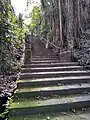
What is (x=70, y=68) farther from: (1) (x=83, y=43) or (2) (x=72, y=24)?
(2) (x=72, y=24)

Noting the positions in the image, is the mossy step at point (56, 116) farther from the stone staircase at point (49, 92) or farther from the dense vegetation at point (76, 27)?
the dense vegetation at point (76, 27)

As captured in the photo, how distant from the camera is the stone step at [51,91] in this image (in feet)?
11.7

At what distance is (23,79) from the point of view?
430cm

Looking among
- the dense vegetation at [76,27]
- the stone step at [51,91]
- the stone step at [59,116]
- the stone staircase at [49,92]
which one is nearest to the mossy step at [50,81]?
the stone staircase at [49,92]

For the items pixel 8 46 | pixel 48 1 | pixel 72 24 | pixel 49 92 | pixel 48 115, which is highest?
pixel 48 1

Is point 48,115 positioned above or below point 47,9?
below

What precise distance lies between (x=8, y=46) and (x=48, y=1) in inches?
308

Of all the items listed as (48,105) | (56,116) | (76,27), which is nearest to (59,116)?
(56,116)

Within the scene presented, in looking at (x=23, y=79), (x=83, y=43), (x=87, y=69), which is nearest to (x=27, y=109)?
(x=23, y=79)

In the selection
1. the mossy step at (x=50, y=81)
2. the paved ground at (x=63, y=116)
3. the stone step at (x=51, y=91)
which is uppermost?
the mossy step at (x=50, y=81)

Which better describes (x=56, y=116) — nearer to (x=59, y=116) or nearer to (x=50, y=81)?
(x=59, y=116)

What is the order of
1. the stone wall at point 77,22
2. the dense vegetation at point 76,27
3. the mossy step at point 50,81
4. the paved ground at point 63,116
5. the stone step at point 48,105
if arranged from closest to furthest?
the paved ground at point 63,116
the stone step at point 48,105
the mossy step at point 50,81
the dense vegetation at point 76,27
the stone wall at point 77,22

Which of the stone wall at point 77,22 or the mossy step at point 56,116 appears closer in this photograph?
the mossy step at point 56,116

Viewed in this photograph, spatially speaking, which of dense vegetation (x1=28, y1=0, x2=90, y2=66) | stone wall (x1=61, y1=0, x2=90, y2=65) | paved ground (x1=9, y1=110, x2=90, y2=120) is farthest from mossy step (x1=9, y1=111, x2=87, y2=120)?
stone wall (x1=61, y1=0, x2=90, y2=65)
